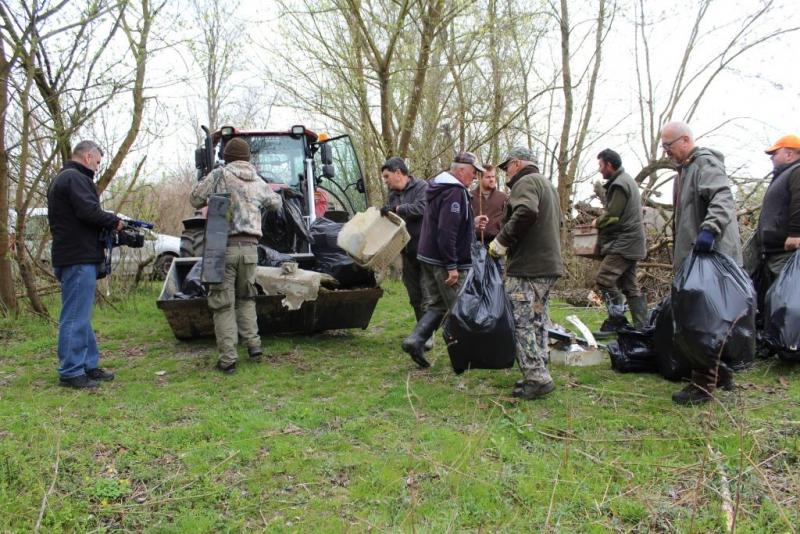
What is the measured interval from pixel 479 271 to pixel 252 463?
1828 millimetres

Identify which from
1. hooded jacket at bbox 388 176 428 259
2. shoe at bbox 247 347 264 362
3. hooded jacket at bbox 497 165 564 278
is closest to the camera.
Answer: hooded jacket at bbox 497 165 564 278

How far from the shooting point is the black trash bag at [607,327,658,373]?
4.41 meters

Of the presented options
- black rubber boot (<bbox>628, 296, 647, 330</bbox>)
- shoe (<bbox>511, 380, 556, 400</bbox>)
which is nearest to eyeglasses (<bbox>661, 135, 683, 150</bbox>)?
shoe (<bbox>511, 380, 556, 400</bbox>)

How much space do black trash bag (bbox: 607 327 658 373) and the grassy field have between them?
0.13m

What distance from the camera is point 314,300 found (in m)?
5.47

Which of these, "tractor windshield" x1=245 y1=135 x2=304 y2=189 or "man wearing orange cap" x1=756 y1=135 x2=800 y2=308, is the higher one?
"tractor windshield" x1=245 y1=135 x2=304 y2=189

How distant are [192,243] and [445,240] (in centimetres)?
325

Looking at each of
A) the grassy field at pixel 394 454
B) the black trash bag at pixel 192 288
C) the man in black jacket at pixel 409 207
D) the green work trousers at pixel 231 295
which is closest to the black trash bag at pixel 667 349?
the grassy field at pixel 394 454

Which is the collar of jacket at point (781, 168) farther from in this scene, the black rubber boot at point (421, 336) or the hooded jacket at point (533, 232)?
the black rubber boot at point (421, 336)

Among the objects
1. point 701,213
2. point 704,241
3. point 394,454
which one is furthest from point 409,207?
point 394,454

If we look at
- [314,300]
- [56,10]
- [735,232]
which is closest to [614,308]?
[735,232]

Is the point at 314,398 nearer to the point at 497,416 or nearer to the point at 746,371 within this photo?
the point at 497,416

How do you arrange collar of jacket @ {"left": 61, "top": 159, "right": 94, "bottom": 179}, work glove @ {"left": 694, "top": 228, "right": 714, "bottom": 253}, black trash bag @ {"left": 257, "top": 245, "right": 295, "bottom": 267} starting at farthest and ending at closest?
black trash bag @ {"left": 257, "top": 245, "right": 295, "bottom": 267}
collar of jacket @ {"left": 61, "top": 159, "right": 94, "bottom": 179}
work glove @ {"left": 694, "top": 228, "right": 714, "bottom": 253}

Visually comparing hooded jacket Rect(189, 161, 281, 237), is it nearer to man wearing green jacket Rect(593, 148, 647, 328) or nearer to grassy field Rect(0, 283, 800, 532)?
grassy field Rect(0, 283, 800, 532)
